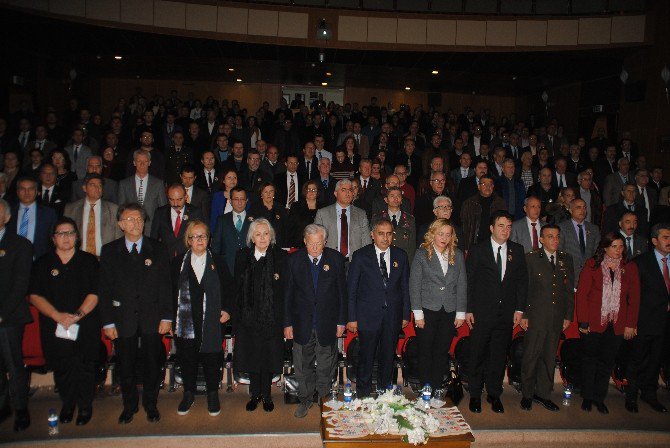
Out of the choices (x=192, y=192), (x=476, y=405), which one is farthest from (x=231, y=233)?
(x=476, y=405)

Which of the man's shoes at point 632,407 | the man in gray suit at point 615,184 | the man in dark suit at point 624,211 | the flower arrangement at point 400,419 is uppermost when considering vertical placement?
the man in gray suit at point 615,184

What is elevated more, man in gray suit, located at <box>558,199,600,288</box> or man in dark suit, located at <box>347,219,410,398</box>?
man in gray suit, located at <box>558,199,600,288</box>

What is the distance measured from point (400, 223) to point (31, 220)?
141 inches

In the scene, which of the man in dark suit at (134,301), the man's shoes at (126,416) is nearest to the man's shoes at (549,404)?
the man in dark suit at (134,301)

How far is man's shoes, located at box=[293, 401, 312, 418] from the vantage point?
14.7ft

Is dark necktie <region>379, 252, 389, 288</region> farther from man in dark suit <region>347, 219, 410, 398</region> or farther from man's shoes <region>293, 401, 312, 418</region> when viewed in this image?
man's shoes <region>293, 401, 312, 418</region>

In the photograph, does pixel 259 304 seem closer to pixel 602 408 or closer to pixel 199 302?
pixel 199 302

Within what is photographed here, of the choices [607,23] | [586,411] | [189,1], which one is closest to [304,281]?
[586,411]

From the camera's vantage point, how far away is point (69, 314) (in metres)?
4.07

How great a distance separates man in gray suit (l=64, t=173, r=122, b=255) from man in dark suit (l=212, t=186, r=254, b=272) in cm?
101

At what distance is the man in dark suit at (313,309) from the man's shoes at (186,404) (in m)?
0.92

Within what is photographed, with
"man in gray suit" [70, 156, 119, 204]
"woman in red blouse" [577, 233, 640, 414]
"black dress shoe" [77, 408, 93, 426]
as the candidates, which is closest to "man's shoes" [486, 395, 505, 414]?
"woman in red blouse" [577, 233, 640, 414]

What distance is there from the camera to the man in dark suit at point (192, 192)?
582 cm

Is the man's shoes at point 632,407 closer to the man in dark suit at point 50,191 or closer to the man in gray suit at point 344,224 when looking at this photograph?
the man in gray suit at point 344,224
